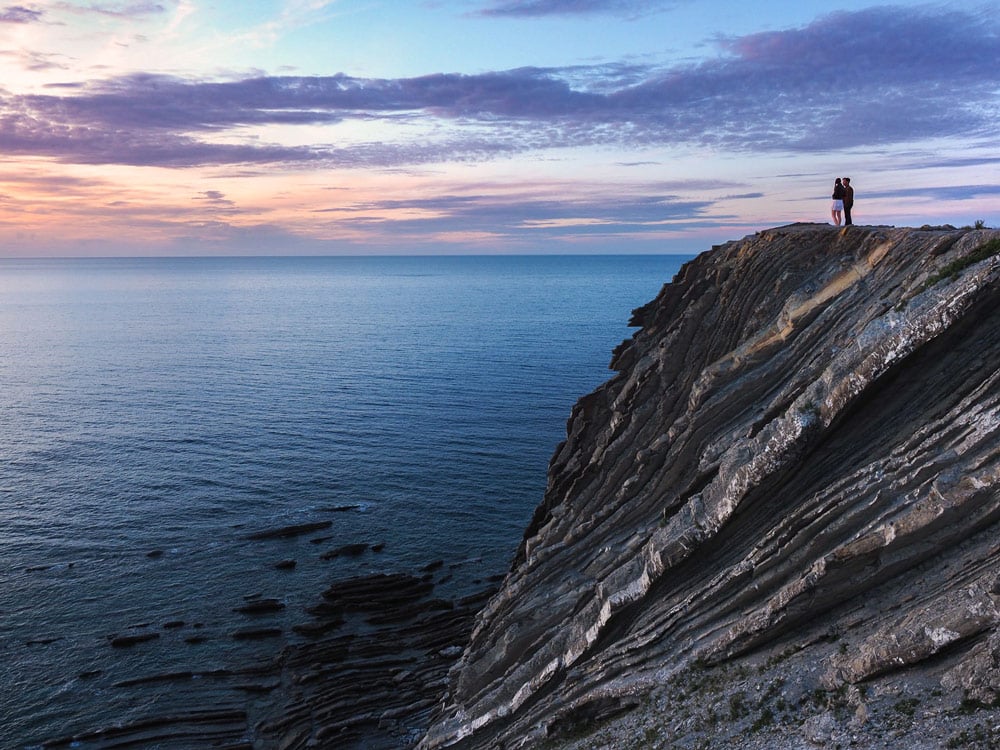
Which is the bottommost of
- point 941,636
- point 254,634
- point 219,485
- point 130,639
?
point 130,639

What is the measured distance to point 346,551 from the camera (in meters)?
58.0

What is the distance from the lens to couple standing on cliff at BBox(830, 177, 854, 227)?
120 ft

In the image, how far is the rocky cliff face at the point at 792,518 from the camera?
2072 cm

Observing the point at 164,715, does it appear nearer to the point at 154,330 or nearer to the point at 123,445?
the point at 123,445

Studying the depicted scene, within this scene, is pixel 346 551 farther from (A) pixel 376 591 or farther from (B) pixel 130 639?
(B) pixel 130 639

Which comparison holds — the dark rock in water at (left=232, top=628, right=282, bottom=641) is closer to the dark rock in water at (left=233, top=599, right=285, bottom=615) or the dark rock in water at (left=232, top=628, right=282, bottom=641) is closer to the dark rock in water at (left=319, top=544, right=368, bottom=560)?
the dark rock in water at (left=233, top=599, right=285, bottom=615)

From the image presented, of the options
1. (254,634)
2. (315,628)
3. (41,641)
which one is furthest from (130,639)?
(315,628)

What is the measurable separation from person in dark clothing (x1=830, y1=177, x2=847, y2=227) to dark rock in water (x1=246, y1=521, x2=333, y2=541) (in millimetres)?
43614

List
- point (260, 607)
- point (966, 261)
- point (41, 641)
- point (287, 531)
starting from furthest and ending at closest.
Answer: point (287, 531) → point (260, 607) → point (41, 641) → point (966, 261)

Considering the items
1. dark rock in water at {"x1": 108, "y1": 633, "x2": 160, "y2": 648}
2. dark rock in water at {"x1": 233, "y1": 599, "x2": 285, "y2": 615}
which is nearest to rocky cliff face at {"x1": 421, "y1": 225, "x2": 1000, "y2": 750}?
dark rock in water at {"x1": 233, "y1": 599, "x2": 285, "y2": 615}

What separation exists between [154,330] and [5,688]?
14445 centimetres

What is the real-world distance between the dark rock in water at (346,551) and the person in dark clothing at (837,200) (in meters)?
39.7

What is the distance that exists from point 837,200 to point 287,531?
45.6 meters

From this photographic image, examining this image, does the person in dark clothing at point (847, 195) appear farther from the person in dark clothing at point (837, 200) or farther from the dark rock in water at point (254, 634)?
the dark rock in water at point (254, 634)
